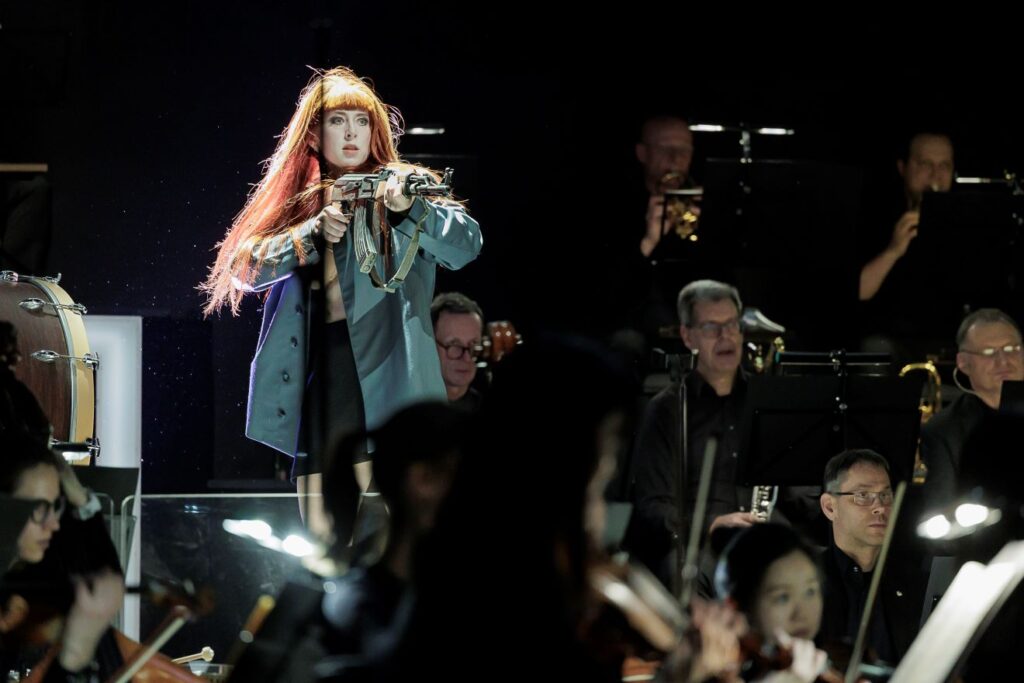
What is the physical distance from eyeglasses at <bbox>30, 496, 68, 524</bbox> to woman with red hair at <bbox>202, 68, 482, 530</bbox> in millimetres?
1237

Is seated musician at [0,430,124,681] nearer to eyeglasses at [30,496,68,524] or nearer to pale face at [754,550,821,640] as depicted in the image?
eyeglasses at [30,496,68,524]

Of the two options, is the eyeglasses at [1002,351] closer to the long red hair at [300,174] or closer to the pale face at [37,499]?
the long red hair at [300,174]

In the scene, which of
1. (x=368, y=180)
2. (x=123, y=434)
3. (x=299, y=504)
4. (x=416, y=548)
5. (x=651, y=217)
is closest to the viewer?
(x=416, y=548)

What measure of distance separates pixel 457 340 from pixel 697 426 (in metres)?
0.86

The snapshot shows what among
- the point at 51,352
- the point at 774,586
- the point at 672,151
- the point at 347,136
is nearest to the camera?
the point at 774,586

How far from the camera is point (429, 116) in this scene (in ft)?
21.2

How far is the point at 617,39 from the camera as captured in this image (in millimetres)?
6891

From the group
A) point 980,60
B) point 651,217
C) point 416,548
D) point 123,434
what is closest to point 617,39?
point 651,217

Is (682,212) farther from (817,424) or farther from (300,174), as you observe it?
(300,174)

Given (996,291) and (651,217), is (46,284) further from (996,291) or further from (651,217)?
(996,291)

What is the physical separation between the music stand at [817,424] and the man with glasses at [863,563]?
431 millimetres

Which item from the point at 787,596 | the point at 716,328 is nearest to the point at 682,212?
the point at 716,328

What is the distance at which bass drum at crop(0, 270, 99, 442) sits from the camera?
14.2ft

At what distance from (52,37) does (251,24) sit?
73cm
